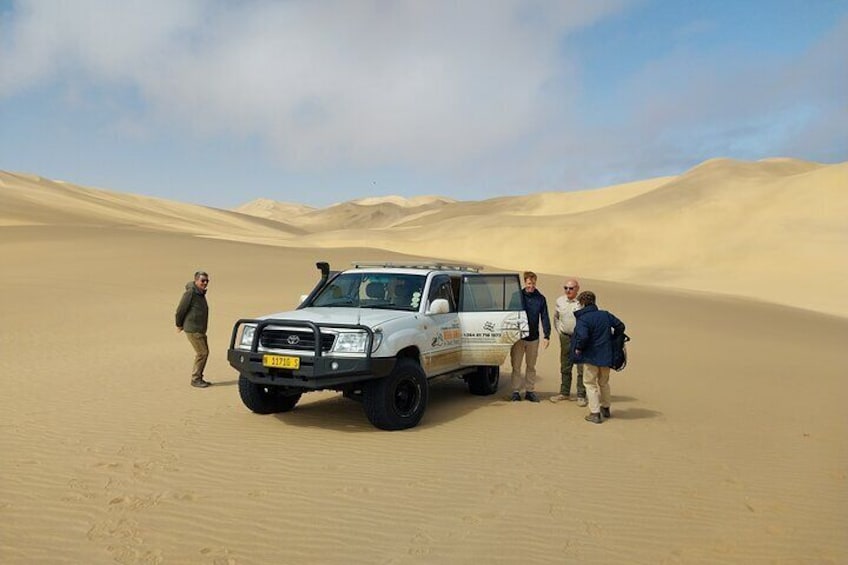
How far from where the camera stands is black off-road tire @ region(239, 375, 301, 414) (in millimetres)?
8664

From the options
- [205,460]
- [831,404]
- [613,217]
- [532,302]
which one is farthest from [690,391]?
[613,217]

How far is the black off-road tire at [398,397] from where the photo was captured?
7902mm

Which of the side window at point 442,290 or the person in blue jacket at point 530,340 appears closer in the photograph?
the side window at point 442,290

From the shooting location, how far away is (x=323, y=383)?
302 inches

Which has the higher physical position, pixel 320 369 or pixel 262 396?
pixel 320 369

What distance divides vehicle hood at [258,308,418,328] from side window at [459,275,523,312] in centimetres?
137

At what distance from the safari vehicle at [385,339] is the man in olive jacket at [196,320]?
206 cm

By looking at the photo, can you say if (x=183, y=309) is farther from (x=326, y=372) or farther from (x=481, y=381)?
(x=481, y=381)

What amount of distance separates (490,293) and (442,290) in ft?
3.39

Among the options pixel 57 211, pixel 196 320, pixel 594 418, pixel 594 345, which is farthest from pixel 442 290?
pixel 57 211

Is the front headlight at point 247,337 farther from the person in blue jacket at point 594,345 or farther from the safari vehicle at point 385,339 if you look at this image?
the person in blue jacket at point 594,345

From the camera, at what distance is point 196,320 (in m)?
10.6

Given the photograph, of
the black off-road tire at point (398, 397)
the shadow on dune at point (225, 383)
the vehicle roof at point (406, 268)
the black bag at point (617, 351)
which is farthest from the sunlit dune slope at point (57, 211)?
the black bag at point (617, 351)

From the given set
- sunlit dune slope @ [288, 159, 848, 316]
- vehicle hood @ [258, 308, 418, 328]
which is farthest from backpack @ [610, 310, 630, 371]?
sunlit dune slope @ [288, 159, 848, 316]
